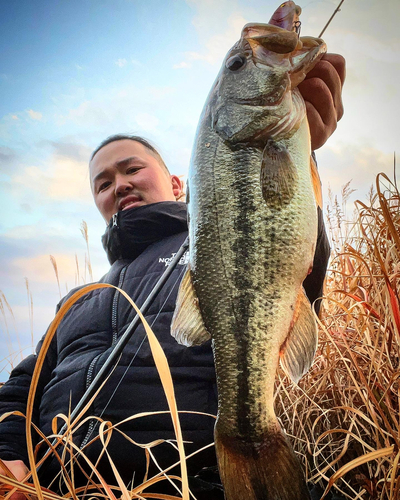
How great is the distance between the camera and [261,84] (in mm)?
1348

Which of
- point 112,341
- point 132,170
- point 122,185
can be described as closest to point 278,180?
point 112,341

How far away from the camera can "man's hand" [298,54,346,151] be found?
57.4 inches

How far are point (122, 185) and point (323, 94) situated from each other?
5.80 ft

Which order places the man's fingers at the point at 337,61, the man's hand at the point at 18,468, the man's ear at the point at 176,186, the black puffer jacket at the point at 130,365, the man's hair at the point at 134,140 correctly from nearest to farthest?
1. the man's fingers at the point at 337,61
2. the black puffer jacket at the point at 130,365
3. the man's hand at the point at 18,468
4. the man's hair at the point at 134,140
5. the man's ear at the point at 176,186

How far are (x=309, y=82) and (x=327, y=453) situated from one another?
1606 mm

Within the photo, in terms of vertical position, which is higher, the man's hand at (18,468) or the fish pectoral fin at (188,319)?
the fish pectoral fin at (188,319)

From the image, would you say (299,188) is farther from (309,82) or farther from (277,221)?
(309,82)

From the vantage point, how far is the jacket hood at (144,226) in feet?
8.36

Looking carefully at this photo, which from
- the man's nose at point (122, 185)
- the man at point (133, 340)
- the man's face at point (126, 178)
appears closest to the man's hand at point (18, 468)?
the man at point (133, 340)

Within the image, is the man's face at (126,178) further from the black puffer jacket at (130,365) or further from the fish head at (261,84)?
the fish head at (261,84)

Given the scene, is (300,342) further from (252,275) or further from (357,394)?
(357,394)

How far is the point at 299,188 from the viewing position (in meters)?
1.18

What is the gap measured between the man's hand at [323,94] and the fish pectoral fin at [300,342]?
0.74 meters

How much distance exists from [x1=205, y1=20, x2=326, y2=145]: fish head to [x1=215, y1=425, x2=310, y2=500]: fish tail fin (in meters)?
0.95
